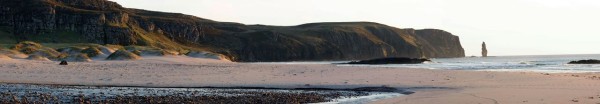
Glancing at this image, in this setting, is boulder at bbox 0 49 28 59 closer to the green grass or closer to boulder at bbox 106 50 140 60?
boulder at bbox 106 50 140 60

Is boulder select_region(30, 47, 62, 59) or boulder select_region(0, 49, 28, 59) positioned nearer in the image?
boulder select_region(0, 49, 28, 59)

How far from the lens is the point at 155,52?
97875 millimetres

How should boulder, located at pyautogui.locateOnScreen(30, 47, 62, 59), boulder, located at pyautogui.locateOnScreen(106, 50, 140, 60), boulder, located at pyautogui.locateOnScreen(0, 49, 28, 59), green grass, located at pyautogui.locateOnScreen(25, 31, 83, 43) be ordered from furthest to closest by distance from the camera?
green grass, located at pyautogui.locateOnScreen(25, 31, 83, 43), boulder, located at pyautogui.locateOnScreen(30, 47, 62, 59), boulder, located at pyautogui.locateOnScreen(106, 50, 140, 60), boulder, located at pyautogui.locateOnScreen(0, 49, 28, 59)

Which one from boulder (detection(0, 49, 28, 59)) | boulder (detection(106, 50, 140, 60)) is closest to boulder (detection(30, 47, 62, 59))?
boulder (detection(0, 49, 28, 59))

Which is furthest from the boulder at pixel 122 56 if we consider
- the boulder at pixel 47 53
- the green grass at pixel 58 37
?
the green grass at pixel 58 37

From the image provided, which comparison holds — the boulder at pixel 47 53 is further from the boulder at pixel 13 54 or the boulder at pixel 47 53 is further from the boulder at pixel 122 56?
the boulder at pixel 122 56

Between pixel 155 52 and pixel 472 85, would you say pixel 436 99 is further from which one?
pixel 155 52

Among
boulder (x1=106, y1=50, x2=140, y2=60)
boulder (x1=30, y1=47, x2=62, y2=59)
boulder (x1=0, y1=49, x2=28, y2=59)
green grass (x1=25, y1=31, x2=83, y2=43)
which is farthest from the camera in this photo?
green grass (x1=25, y1=31, x2=83, y2=43)

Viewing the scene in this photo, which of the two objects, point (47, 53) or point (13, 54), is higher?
point (47, 53)

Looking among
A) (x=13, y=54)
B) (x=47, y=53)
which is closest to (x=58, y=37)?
(x=47, y=53)

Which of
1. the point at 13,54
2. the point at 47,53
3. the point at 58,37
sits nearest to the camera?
the point at 13,54

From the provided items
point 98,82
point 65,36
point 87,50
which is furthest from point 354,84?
point 65,36

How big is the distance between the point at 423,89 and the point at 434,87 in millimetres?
1162

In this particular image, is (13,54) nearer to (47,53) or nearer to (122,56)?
(47,53)
